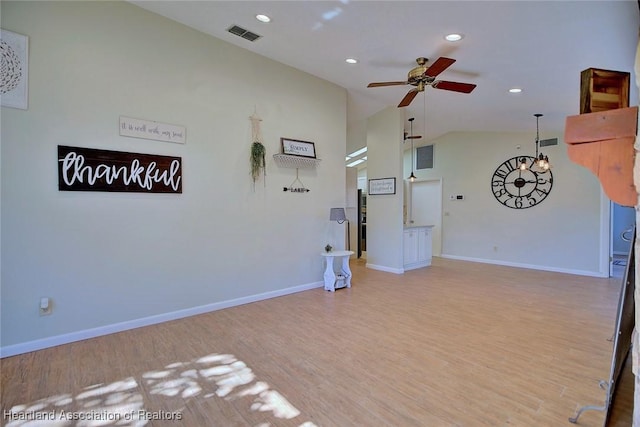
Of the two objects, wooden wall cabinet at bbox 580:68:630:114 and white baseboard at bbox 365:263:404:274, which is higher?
wooden wall cabinet at bbox 580:68:630:114

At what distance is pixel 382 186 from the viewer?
20.8 ft

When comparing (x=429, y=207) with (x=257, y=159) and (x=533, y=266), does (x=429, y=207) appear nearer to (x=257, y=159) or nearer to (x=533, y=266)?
(x=533, y=266)

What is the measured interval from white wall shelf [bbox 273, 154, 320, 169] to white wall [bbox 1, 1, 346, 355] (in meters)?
0.09

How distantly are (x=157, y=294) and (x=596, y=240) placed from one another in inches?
290

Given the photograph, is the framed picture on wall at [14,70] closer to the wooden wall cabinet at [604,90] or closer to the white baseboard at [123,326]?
the white baseboard at [123,326]

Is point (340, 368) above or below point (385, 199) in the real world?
below

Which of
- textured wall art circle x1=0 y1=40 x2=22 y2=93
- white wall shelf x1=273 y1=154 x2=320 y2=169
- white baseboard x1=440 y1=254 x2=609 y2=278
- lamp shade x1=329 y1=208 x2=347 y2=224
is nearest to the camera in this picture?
textured wall art circle x1=0 y1=40 x2=22 y2=93

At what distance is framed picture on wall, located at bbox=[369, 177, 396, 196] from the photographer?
6.16 metres

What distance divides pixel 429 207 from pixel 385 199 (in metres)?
2.83

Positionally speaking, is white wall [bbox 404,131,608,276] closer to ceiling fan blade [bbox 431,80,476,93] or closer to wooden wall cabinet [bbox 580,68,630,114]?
ceiling fan blade [bbox 431,80,476,93]

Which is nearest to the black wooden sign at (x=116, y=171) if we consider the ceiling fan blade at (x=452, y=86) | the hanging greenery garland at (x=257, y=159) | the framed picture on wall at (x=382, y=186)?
the hanging greenery garland at (x=257, y=159)

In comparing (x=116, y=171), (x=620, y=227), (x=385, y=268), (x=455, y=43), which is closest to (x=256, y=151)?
(x=116, y=171)

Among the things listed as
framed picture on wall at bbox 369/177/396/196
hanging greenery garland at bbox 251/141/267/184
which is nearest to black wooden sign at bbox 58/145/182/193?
hanging greenery garland at bbox 251/141/267/184

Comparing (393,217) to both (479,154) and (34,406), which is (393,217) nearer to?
(479,154)
